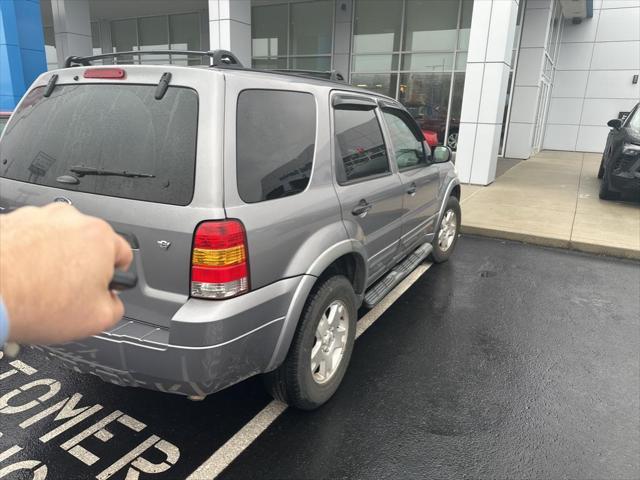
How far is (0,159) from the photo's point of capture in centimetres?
277

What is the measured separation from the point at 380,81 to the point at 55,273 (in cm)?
1576

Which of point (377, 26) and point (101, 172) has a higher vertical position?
point (377, 26)

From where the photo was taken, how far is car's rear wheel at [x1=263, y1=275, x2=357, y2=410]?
8.50 feet

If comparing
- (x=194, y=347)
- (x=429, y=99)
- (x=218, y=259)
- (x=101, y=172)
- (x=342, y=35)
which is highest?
(x=342, y=35)

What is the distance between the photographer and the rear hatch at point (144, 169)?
2113 mm

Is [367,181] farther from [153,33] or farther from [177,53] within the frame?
[153,33]

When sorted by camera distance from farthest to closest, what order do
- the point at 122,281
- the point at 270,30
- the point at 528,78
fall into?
the point at 270,30 → the point at 528,78 → the point at 122,281

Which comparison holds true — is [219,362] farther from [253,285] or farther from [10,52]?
[10,52]

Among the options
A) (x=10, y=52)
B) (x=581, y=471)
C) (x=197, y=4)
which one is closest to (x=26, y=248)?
(x=581, y=471)

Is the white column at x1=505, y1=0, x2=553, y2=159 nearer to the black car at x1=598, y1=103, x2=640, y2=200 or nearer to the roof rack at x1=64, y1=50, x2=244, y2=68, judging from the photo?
the black car at x1=598, y1=103, x2=640, y2=200

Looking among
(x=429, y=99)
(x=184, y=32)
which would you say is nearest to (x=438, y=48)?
(x=429, y=99)

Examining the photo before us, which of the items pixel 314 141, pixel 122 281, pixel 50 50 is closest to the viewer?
pixel 122 281

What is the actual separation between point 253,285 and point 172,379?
1.82 feet

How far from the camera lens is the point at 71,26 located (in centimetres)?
1399
